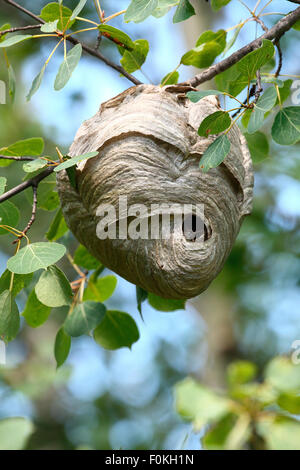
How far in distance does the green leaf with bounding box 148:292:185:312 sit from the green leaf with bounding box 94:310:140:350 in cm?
10

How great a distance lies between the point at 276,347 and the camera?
650 centimetres

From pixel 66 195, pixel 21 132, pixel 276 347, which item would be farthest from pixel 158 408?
pixel 66 195

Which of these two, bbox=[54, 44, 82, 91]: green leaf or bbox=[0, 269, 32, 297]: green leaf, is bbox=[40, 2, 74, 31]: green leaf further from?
bbox=[0, 269, 32, 297]: green leaf

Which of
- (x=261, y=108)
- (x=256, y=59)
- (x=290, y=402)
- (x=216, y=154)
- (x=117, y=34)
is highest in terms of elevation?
(x=117, y=34)

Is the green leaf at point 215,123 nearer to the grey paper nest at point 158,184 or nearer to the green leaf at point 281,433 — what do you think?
the grey paper nest at point 158,184

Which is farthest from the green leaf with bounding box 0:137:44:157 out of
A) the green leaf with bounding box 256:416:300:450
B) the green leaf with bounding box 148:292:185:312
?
the green leaf with bounding box 256:416:300:450

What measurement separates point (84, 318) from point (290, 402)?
69 centimetres

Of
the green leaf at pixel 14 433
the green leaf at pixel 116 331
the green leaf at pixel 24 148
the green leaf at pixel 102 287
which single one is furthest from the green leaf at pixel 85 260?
the green leaf at pixel 14 433

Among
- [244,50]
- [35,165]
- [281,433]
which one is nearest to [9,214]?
[35,165]

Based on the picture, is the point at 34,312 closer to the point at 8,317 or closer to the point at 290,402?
the point at 8,317

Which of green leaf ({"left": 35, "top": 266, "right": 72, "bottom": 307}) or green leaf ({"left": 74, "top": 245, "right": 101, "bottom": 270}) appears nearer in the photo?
green leaf ({"left": 35, "top": 266, "right": 72, "bottom": 307})

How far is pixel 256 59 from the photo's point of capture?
5.28ft

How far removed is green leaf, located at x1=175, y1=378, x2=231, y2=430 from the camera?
1712 mm

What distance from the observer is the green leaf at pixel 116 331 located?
2.23 meters
